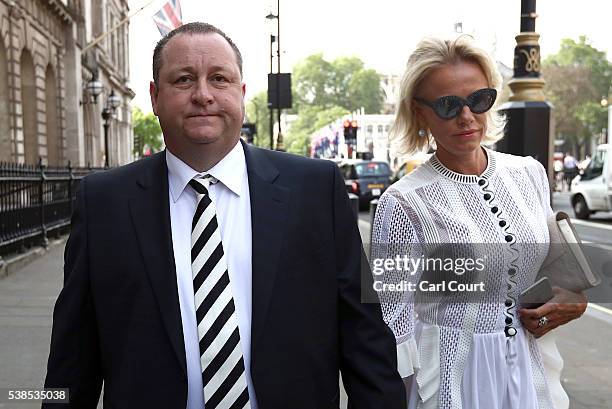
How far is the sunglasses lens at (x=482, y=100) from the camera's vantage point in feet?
7.41

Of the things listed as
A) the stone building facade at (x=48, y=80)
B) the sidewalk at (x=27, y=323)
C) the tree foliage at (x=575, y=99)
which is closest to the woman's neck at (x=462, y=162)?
the sidewalk at (x=27, y=323)

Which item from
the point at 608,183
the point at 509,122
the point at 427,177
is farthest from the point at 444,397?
the point at 608,183

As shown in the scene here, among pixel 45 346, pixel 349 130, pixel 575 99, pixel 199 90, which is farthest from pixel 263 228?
pixel 575 99

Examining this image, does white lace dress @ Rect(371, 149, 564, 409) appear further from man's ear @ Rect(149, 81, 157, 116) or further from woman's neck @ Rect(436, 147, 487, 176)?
man's ear @ Rect(149, 81, 157, 116)

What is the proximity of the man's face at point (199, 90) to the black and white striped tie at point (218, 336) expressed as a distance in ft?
1.06

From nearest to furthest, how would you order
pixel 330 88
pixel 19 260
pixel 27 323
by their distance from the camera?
pixel 27 323 → pixel 19 260 → pixel 330 88

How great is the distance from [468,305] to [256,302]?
28.9 inches

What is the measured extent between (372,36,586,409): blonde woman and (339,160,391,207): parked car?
20061 mm

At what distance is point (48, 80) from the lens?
24.4m

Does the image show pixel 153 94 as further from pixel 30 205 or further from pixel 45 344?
pixel 30 205

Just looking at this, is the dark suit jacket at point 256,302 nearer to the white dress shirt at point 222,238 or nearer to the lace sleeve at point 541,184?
the white dress shirt at point 222,238

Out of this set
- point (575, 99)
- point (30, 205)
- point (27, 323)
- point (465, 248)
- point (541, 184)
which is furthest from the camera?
point (575, 99)

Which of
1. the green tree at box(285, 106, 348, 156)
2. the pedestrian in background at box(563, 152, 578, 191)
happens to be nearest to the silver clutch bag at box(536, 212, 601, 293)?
the pedestrian in background at box(563, 152, 578, 191)

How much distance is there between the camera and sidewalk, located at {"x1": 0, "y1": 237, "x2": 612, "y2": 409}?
182 inches
